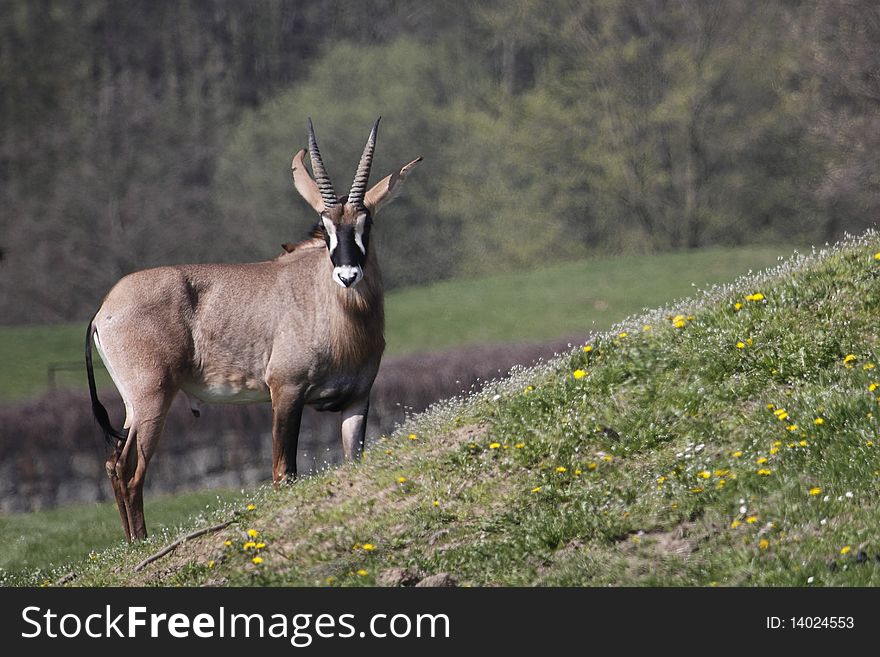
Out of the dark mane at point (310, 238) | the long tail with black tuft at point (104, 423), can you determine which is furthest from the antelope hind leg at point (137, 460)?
the dark mane at point (310, 238)

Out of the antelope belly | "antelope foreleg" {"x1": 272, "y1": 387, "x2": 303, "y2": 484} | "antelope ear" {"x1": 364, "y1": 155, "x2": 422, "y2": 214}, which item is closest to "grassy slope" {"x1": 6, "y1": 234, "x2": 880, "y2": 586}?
"antelope foreleg" {"x1": 272, "y1": 387, "x2": 303, "y2": 484}

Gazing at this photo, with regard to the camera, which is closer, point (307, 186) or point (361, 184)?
point (361, 184)

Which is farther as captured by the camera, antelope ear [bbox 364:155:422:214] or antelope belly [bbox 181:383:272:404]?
antelope belly [bbox 181:383:272:404]

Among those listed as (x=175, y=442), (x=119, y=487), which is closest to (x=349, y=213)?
(x=119, y=487)

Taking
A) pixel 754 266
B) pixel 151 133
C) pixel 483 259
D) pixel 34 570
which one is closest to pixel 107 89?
pixel 151 133

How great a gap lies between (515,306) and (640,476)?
2875 centimetres

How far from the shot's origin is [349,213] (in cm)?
1070

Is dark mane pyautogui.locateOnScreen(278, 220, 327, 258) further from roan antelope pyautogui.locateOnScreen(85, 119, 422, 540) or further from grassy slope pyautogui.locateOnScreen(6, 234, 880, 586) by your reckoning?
grassy slope pyautogui.locateOnScreen(6, 234, 880, 586)

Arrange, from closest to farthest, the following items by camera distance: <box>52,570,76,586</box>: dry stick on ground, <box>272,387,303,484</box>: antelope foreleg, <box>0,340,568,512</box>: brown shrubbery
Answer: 1. <box>52,570,76,586</box>: dry stick on ground
2. <box>272,387,303,484</box>: antelope foreleg
3. <box>0,340,568,512</box>: brown shrubbery

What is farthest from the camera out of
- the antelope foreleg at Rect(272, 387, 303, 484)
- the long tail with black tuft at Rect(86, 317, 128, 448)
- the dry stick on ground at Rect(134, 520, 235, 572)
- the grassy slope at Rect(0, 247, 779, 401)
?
the grassy slope at Rect(0, 247, 779, 401)

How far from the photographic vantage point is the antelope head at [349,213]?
10.5 metres

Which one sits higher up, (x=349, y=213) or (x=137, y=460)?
(x=349, y=213)

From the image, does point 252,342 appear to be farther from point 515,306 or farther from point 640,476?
point 515,306

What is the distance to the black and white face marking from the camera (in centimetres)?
1035
